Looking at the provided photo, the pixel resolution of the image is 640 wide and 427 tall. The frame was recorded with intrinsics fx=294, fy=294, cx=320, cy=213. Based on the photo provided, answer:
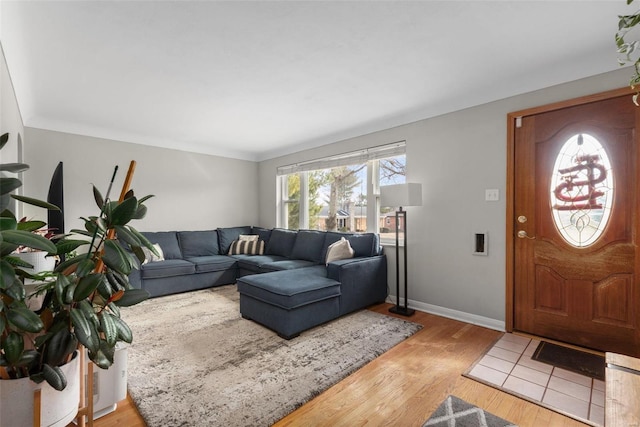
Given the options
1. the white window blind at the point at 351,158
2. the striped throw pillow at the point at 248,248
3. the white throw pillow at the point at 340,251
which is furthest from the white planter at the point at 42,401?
the striped throw pillow at the point at 248,248

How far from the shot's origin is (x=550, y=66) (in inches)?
96.4

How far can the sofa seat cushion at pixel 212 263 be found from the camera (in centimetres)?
427

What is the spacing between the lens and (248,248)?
4.97 meters

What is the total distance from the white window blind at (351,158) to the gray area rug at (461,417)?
272 centimetres

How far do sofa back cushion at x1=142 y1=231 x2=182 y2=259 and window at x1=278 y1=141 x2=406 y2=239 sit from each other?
1832 millimetres

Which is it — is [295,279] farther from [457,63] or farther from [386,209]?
[457,63]

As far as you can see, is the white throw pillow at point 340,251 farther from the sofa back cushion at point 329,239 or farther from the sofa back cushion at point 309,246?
the sofa back cushion at point 309,246

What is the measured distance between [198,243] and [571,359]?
4.73 meters

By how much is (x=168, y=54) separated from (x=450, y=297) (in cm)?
346

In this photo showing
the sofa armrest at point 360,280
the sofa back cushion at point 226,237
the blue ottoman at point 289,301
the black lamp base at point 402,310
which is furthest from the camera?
the sofa back cushion at point 226,237

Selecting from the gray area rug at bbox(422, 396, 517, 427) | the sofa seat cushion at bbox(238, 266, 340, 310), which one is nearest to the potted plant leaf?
the sofa seat cushion at bbox(238, 266, 340, 310)

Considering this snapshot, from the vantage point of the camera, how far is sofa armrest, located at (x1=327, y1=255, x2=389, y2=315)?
311 centimetres

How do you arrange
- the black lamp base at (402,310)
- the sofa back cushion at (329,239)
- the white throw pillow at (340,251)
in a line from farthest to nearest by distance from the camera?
1. the sofa back cushion at (329,239)
2. the white throw pillow at (340,251)
3. the black lamp base at (402,310)

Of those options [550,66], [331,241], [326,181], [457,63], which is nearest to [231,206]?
[326,181]
